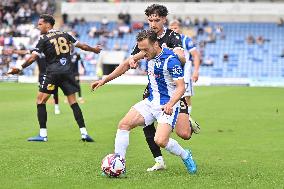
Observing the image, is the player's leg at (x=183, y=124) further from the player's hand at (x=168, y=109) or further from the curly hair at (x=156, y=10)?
the curly hair at (x=156, y=10)

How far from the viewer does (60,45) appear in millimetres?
15414

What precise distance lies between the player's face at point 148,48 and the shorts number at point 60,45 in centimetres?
522

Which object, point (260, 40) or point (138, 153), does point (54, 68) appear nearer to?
point (138, 153)

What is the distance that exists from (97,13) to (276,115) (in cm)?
4224

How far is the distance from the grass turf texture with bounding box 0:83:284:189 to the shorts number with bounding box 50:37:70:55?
76.6 inches

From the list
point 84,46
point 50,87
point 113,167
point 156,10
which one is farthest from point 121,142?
point 50,87

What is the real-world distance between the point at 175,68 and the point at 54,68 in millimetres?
5611

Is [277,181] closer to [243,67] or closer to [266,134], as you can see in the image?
[266,134]

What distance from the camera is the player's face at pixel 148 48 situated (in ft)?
33.8

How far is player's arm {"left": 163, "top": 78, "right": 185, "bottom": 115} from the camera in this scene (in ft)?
33.4

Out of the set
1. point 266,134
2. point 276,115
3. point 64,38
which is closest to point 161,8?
point 64,38

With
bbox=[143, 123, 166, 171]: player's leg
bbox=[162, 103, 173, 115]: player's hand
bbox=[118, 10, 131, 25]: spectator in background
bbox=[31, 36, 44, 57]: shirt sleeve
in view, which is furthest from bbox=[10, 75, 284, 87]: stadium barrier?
bbox=[162, 103, 173, 115]: player's hand

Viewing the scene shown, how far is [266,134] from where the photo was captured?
17500mm

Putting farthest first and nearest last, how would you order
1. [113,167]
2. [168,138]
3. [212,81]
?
[212,81], [168,138], [113,167]
